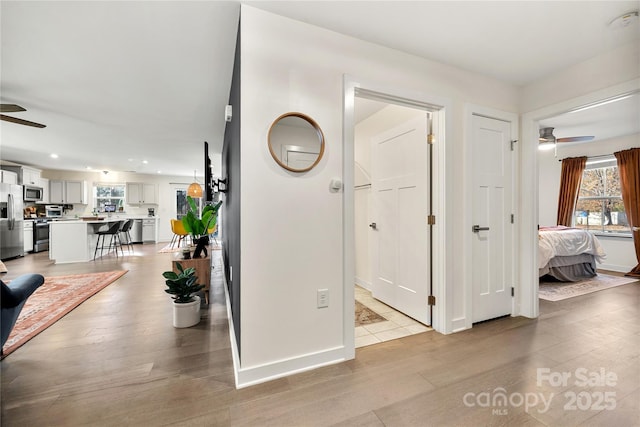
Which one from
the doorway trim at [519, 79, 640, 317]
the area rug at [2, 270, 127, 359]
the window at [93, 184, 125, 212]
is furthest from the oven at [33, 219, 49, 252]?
the doorway trim at [519, 79, 640, 317]

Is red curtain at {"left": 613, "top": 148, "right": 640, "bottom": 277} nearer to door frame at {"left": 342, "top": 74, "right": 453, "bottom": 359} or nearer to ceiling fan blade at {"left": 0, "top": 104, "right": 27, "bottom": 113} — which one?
door frame at {"left": 342, "top": 74, "right": 453, "bottom": 359}

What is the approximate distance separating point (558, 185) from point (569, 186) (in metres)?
0.24

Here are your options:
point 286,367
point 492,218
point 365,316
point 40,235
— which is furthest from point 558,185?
point 40,235

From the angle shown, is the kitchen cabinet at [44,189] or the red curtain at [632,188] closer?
the red curtain at [632,188]

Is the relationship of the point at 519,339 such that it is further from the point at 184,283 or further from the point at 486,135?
the point at 184,283

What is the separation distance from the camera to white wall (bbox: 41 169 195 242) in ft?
26.8

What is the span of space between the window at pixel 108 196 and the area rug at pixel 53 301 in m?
5.34

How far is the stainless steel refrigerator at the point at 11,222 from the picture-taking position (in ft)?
18.6

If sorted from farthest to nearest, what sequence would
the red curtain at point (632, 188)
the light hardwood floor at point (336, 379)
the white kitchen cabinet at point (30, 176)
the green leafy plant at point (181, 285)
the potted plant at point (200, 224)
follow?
the white kitchen cabinet at point (30, 176) < the red curtain at point (632, 188) < the potted plant at point (200, 224) < the green leafy plant at point (181, 285) < the light hardwood floor at point (336, 379)

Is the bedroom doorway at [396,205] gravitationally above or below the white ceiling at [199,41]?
below

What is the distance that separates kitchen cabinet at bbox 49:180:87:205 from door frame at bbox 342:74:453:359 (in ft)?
32.5

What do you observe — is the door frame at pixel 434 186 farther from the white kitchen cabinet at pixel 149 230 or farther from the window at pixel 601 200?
the white kitchen cabinet at pixel 149 230

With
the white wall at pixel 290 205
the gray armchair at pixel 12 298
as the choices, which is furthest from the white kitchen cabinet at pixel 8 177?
the white wall at pixel 290 205

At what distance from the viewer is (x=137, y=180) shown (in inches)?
348
